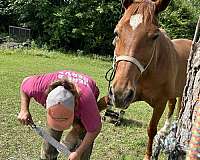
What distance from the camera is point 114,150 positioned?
519 cm

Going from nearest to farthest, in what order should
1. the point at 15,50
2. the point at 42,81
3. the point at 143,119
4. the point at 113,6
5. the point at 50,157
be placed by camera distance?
the point at 42,81
the point at 50,157
the point at 143,119
the point at 15,50
the point at 113,6

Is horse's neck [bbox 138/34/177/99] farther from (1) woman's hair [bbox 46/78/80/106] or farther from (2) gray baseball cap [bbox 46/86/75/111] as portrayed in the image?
(2) gray baseball cap [bbox 46/86/75/111]

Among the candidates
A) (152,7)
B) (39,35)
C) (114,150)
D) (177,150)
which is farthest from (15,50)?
(177,150)

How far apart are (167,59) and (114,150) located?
1.36m

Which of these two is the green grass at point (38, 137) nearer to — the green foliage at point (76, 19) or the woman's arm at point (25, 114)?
the woman's arm at point (25, 114)

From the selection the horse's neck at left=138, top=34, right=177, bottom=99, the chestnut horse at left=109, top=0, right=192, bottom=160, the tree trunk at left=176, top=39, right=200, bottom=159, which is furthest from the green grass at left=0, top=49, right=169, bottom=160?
the tree trunk at left=176, top=39, right=200, bottom=159

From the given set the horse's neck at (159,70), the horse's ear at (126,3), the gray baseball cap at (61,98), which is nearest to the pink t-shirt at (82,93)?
the gray baseball cap at (61,98)

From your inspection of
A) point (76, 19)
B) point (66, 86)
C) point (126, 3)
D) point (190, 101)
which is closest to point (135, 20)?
point (126, 3)

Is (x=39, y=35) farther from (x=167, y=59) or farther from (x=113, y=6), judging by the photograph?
(x=167, y=59)

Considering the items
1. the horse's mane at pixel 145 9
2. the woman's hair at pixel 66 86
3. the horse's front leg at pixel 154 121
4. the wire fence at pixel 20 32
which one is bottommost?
the wire fence at pixel 20 32

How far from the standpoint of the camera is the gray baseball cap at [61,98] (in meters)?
2.74

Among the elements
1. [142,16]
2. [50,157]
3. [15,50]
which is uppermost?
[142,16]

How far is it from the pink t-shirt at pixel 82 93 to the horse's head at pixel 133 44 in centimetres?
25

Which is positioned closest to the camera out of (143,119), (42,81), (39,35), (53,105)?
(53,105)
